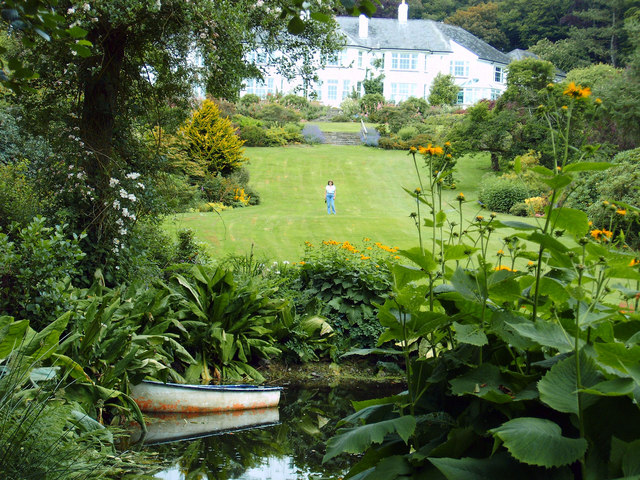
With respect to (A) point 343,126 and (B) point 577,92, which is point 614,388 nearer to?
(B) point 577,92

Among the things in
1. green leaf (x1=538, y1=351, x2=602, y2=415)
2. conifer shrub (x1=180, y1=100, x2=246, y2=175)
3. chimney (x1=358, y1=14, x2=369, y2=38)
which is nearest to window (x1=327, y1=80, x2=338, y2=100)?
chimney (x1=358, y1=14, x2=369, y2=38)

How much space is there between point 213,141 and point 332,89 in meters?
33.3

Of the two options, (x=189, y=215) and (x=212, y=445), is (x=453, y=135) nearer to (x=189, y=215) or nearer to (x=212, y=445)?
(x=189, y=215)

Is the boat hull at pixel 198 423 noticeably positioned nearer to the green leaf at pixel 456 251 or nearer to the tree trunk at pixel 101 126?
the tree trunk at pixel 101 126

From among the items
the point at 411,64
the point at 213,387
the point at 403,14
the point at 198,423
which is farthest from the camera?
the point at 403,14

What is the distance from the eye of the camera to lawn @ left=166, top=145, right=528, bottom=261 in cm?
1430

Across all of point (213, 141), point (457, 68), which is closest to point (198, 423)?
point (213, 141)

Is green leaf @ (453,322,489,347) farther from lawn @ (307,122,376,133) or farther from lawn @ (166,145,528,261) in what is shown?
lawn @ (307,122,376,133)

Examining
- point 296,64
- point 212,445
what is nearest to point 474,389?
point 212,445

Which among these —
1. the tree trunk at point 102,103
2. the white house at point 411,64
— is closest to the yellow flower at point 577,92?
the tree trunk at point 102,103

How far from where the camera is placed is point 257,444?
4754 millimetres

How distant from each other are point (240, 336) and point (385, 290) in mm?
2021

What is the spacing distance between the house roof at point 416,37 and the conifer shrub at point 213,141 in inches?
1322

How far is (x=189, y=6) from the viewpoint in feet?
20.8
